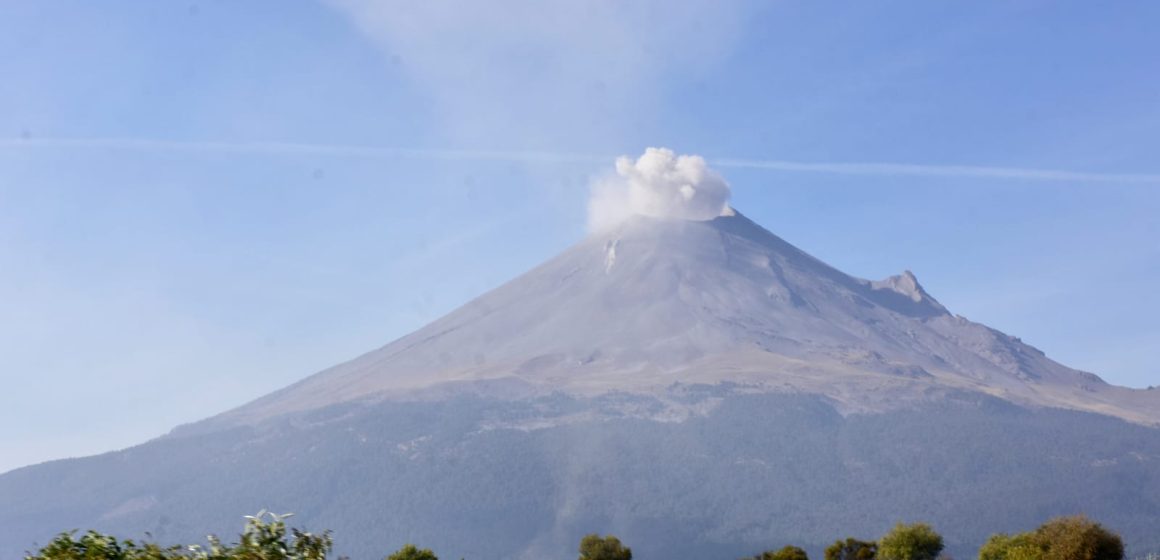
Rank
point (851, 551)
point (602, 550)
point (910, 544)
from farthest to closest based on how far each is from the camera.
Answer: point (602, 550)
point (910, 544)
point (851, 551)

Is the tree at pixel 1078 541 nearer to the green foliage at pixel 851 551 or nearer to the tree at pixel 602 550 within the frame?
the green foliage at pixel 851 551

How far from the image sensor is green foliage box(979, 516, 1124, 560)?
61094 millimetres

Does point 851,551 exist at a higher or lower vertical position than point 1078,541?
higher

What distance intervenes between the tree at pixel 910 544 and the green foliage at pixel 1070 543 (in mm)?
15191

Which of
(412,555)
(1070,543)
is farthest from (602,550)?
(1070,543)

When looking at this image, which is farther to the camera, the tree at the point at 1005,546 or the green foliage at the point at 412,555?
the green foliage at the point at 412,555

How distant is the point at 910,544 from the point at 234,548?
6979cm

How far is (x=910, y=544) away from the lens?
85750mm

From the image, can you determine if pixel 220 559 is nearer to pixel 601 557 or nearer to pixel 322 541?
pixel 322 541

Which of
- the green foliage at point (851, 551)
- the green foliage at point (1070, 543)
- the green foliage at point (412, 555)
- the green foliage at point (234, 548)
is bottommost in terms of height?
the green foliage at point (234, 548)

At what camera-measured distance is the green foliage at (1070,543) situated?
61.1 meters

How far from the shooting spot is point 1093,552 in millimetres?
63125

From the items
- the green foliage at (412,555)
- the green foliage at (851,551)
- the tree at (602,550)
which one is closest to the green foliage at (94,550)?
the green foliage at (412,555)

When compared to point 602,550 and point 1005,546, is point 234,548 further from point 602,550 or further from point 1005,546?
point 602,550
